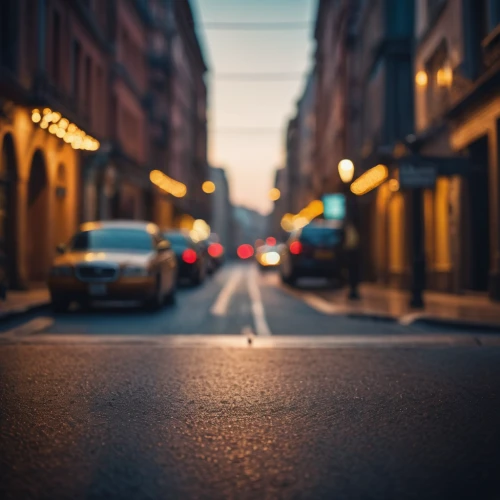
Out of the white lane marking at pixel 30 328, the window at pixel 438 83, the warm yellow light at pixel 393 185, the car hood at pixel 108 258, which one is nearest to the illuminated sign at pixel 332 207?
the warm yellow light at pixel 393 185

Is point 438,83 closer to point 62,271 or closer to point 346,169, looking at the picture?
point 346,169

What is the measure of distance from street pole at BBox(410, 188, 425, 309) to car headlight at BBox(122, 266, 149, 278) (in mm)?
5229

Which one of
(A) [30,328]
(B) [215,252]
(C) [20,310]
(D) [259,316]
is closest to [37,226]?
(C) [20,310]

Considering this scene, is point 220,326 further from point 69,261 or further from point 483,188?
point 483,188

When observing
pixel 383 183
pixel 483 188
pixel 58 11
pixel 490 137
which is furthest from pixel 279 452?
pixel 383 183

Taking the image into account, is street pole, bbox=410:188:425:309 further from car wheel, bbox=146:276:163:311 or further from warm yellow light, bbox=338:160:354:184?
car wheel, bbox=146:276:163:311

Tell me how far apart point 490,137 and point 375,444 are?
1442 cm

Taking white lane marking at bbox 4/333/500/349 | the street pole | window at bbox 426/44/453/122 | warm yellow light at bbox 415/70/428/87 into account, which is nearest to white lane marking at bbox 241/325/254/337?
white lane marking at bbox 4/333/500/349

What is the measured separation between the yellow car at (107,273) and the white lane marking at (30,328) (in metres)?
1.00

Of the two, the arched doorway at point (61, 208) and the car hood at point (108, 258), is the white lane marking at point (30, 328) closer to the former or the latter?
the car hood at point (108, 258)

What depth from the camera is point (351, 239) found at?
17.9m

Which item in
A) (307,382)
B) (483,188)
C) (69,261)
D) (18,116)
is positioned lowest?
(307,382)

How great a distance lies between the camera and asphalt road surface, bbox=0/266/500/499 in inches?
138

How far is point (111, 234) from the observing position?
14.8 meters
